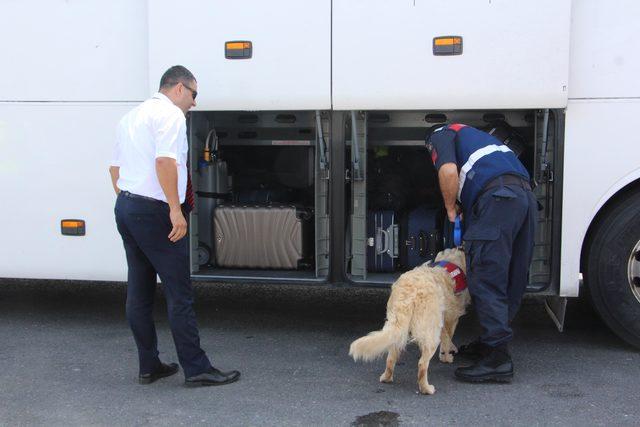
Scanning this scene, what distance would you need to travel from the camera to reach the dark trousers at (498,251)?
4.21m

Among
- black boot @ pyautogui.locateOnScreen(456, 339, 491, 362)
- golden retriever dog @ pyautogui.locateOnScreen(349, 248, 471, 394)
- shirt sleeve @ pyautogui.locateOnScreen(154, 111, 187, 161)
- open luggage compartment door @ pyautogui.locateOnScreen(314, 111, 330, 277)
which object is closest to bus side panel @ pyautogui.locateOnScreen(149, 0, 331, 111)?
open luggage compartment door @ pyautogui.locateOnScreen(314, 111, 330, 277)

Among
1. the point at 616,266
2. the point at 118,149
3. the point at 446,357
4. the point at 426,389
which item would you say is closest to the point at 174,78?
the point at 118,149

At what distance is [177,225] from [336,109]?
4.51 feet

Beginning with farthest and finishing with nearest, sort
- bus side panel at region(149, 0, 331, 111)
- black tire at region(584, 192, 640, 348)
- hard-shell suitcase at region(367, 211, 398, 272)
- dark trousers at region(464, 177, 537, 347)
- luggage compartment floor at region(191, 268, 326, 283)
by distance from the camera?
hard-shell suitcase at region(367, 211, 398, 272)
luggage compartment floor at region(191, 268, 326, 283)
bus side panel at region(149, 0, 331, 111)
black tire at region(584, 192, 640, 348)
dark trousers at region(464, 177, 537, 347)

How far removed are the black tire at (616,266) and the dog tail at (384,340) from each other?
1.43 m

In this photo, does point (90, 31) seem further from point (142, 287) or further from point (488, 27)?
point (488, 27)

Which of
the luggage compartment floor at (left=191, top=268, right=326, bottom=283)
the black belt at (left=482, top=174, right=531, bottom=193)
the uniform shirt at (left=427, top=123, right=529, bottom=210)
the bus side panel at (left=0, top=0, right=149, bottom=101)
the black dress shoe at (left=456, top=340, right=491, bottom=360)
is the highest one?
the bus side panel at (left=0, top=0, right=149, bottom=101)

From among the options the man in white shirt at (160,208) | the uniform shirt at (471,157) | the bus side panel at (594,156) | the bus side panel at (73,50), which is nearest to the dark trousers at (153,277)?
the man in white shirt at (160,208)

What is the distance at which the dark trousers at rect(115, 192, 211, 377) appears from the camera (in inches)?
161

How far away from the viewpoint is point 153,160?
4.09m

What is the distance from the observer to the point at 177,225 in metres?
4.02

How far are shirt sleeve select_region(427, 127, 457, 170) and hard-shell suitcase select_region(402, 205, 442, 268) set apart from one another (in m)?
1.01

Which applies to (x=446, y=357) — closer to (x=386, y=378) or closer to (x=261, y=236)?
(x=386, y=378)

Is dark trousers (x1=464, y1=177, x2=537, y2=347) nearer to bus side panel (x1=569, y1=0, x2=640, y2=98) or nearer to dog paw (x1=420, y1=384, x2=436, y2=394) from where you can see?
dog paw (x1=420, y1=384, x2=436, y2=394)
